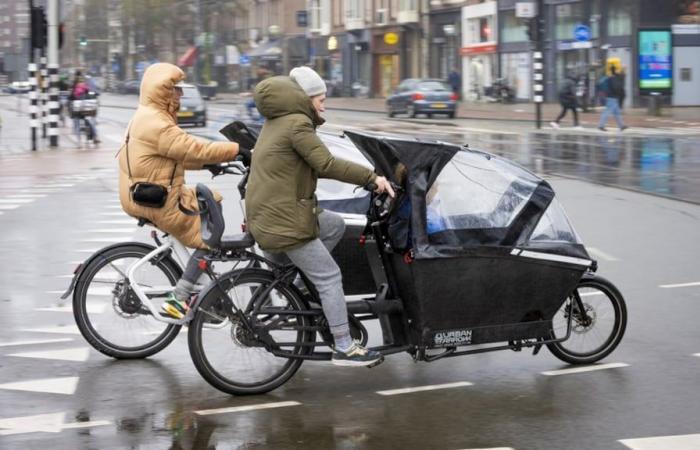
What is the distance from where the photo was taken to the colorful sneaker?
7.03 meters

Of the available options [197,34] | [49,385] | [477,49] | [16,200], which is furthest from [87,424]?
[197,34]

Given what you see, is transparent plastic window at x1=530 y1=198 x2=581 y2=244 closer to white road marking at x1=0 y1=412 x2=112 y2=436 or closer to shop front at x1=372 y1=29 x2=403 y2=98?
white road marking at x1=0 y1=412 x2=112 y2=436

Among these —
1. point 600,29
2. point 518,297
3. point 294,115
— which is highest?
point 600,29

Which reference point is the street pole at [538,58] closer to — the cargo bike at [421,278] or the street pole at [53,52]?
the street pole at [53,52]

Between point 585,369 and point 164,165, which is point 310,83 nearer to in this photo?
point 164,165

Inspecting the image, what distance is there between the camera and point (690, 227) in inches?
533

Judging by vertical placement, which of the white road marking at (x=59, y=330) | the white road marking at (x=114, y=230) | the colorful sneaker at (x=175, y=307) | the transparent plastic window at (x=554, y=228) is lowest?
the white road marking at (x=59, y=330)

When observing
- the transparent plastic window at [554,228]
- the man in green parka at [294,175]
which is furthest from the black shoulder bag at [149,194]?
the transparent plastic window at [554,228]

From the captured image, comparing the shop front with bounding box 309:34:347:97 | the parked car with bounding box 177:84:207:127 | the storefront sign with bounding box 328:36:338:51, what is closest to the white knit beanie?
the parked car with bounding box 177:84:207:127

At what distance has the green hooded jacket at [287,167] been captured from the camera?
20.1 feet

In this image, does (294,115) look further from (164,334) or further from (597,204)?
(597,204)

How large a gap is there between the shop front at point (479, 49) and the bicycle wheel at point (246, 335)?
49788 mm

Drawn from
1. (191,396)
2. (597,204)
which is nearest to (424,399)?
(191,396)

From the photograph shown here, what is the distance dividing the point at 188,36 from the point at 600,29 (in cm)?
4944
